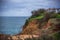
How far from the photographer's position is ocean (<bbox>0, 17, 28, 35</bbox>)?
3.81m

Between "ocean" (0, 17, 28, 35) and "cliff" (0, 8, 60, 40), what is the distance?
10 centimetres

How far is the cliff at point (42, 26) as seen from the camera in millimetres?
3686

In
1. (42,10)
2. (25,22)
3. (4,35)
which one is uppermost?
(42,10)

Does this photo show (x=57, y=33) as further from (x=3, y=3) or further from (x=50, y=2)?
(x=3, y=3)

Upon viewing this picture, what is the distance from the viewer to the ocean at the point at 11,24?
381cm

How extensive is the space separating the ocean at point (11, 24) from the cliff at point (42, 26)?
0.34 feet

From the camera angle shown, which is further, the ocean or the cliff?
the ocean

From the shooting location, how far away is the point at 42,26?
12.4 ft

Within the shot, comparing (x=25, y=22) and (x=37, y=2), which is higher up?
(x=37, y=2)

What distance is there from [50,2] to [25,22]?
2.47 ft

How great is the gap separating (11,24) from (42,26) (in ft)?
2.36

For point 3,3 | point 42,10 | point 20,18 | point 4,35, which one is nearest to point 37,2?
point 42,10

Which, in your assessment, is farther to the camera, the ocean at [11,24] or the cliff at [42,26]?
the ocean at [11,24]

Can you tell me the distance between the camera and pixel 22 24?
382 cm
